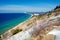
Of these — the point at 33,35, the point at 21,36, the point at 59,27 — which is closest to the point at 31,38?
the point at 33,35

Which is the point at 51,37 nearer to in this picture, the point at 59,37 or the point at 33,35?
the point at 59,37

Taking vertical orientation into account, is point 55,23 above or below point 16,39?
above

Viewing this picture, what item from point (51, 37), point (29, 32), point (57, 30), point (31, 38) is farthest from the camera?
point (29, 32)

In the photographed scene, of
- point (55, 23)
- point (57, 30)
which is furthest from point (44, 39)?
point (55, 23)

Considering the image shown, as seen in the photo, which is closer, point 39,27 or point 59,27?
point 59,27

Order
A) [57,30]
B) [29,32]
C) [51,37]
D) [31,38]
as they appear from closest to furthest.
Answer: [51,37] < [57,30] < [31,38] < [29,32]

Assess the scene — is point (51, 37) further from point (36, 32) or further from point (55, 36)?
point (36, 32)

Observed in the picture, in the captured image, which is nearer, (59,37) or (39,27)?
(59,37)

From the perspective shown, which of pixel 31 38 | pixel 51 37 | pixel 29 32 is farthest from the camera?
pixel 29 32

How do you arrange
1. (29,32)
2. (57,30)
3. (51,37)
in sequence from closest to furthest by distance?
(51,37) → (57,30) → (29,32)
